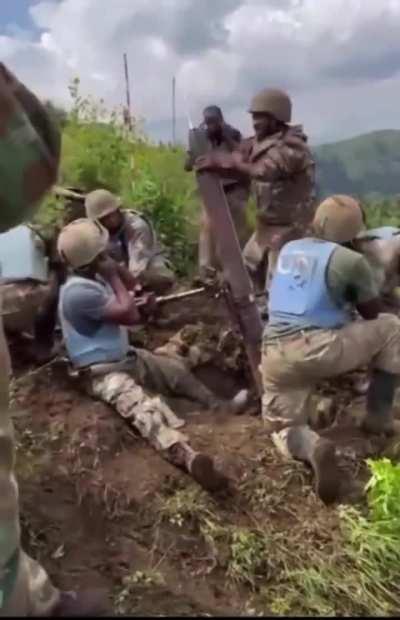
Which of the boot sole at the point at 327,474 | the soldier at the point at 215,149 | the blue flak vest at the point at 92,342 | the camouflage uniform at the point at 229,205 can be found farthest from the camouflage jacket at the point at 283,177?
the boot sole at the point at 327,474

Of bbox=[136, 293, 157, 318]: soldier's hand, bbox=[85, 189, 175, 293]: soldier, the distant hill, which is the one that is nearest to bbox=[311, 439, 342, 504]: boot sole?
bbox=[136, 293, 157, 318]: soldier's hand

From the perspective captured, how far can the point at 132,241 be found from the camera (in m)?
8.81

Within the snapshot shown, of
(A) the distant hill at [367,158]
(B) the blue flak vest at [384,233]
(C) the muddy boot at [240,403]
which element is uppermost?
(B) the blue flak vest at [384,233]

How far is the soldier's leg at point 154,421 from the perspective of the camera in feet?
20.8

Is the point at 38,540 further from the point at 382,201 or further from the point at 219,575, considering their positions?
the point at 382,201

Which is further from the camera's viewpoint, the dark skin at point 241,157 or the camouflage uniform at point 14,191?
the dark skin at point 241,157

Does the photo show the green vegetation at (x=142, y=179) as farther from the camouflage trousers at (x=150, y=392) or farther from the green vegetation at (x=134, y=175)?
the camouflage trousers at (x=150, y=392)

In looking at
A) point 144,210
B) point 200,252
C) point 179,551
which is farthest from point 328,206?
point 144,210

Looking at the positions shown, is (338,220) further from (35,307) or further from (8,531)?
(8,531)

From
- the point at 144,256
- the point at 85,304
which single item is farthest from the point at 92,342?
the point at 144,256

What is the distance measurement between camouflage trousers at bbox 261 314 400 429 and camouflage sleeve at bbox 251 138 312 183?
1.87 meters

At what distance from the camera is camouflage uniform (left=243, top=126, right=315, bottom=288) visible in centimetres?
850

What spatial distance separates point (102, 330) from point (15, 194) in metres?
4.20

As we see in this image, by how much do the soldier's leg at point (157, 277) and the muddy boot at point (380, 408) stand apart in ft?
7.01
